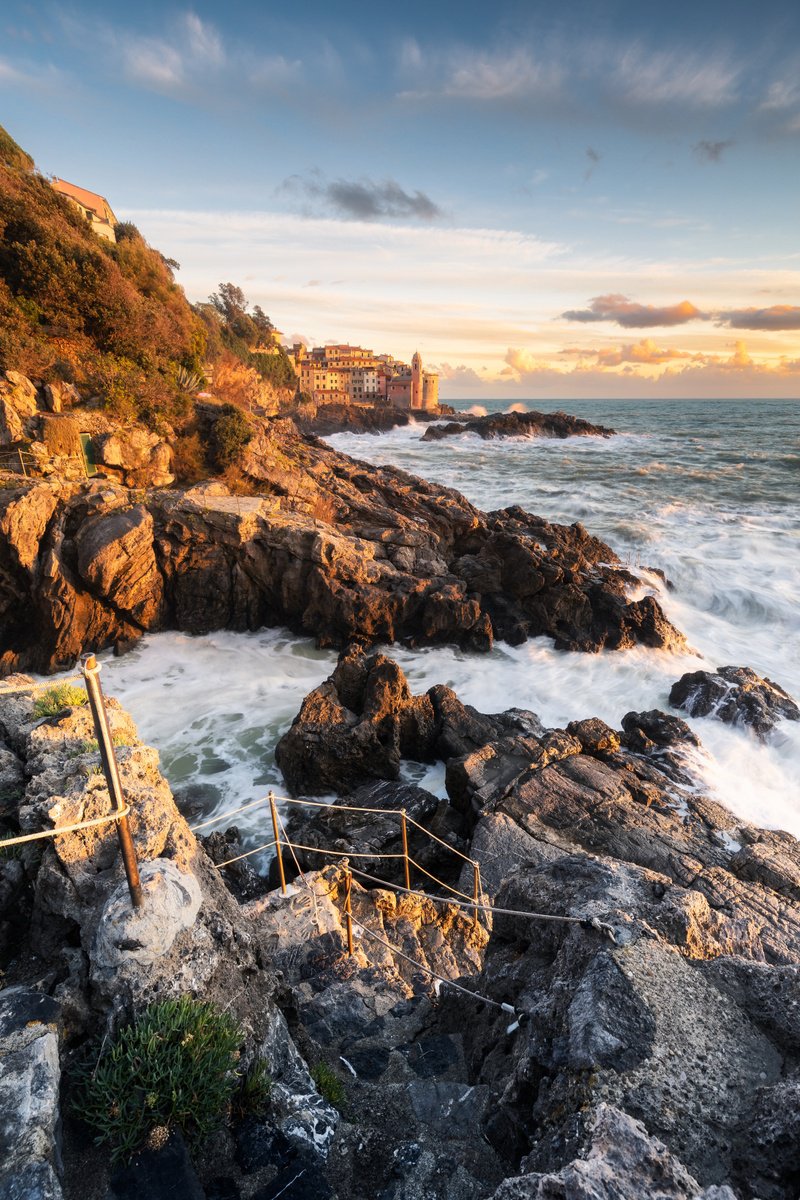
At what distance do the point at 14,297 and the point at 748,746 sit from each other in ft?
88.6

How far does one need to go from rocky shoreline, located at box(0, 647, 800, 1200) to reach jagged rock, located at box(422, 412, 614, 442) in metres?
74.3

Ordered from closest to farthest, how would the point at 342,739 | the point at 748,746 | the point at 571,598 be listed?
the point at 342,739 < the point at 748,746 < the point at 571,598

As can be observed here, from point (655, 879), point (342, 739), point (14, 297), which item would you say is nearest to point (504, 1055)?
point (655, 879)

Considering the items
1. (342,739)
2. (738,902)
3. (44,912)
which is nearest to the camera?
(44,912)

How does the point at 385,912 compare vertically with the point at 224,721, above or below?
above

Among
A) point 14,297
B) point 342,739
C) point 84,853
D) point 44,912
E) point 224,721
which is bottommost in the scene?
point 224,721

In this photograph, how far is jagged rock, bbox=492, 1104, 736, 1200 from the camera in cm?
212

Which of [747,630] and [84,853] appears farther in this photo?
[747,630]

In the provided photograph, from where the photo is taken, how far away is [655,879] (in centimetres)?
498

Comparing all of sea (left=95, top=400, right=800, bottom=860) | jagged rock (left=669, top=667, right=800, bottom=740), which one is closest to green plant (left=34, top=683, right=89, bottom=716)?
sea (left=95, top=400, right=800, bottom=860)

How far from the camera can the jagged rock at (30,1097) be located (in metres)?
2.42

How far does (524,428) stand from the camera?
78.7m

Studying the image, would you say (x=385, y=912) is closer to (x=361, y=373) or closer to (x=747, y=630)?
(x=747, y=630)

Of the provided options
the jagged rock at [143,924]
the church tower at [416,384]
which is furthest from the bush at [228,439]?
the church tower at [416,384]
